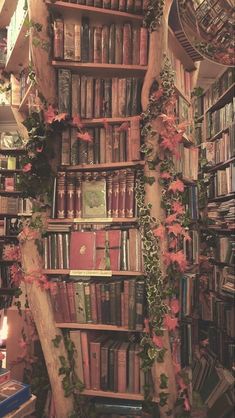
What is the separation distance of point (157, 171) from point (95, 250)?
0.57 meters

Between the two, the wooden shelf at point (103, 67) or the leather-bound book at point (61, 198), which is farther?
the leather-bound book at point (61, 198)

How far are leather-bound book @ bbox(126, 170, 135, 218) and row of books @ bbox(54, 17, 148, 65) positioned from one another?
2.06ft

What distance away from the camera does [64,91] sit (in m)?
2.03

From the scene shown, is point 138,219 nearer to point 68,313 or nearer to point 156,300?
point 156,300

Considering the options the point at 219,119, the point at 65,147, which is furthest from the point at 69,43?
the point at 219,119

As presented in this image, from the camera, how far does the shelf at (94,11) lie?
1974 millimetres

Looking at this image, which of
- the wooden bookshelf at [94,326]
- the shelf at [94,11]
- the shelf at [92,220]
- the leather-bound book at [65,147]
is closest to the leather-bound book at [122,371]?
the wooden bookshelf at [94,326]

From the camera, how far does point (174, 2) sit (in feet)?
6.07

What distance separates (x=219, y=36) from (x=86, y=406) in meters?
2.09

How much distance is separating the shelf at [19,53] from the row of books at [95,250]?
128cm

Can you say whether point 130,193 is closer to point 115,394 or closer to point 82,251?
point 82,251

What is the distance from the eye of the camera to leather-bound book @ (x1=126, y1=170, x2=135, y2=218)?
6.63 feet

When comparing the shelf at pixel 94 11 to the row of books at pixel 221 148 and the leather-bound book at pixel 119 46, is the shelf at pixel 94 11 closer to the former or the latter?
the leather-bound book at pixel 119 46

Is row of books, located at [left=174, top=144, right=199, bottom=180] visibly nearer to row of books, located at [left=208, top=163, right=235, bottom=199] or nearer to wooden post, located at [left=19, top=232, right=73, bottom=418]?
row of books, located at [left=208, top=163, right=235, bottom=199]
